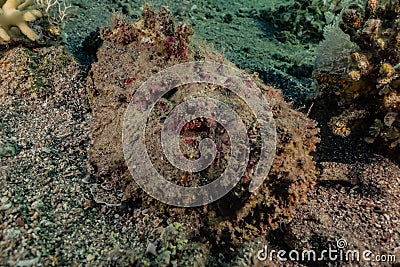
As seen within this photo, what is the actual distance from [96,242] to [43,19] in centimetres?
360

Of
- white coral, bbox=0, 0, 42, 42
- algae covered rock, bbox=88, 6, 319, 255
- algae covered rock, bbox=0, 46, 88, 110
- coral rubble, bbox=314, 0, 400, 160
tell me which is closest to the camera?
algae covered rock, bbox=88, 6, 319, 255

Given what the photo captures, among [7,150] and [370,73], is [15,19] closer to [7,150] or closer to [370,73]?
[7,150]

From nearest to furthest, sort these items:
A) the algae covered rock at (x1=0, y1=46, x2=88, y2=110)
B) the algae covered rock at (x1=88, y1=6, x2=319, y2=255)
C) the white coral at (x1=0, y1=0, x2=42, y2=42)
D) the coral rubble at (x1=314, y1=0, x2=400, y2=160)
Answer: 1. the algae covered rock at (x1=88, y1=6, x2=319, y2=255)
2. the coral rubble at (x1=314, y1=0, x2=400, y2=160)
3. the algae covered rock at (x1=0, y1=46, x2=88, y2=110)
4. the white coral at (x1=0, y1=0, x2=42, y2=42)

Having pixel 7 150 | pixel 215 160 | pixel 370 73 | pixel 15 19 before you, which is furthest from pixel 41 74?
pixel 370 73

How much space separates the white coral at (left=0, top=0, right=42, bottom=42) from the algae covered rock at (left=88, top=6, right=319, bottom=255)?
1.80m

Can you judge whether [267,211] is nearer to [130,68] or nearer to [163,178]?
[163,178]

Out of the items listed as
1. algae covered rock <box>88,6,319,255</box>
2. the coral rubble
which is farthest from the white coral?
the coral rubble

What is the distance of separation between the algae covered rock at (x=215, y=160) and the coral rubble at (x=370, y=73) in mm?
835

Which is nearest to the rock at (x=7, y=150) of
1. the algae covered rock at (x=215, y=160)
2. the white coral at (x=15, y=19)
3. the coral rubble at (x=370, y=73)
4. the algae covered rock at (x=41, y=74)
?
the algae covered rock at (x=215, y=160)

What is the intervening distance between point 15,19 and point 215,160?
3.53m

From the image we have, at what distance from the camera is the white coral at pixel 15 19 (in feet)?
14.9

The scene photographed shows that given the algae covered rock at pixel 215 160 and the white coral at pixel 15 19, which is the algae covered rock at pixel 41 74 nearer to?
the white coral at pixel 15 19

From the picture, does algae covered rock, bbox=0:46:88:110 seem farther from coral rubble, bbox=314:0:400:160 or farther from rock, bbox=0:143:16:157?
coral rubble, bbox=314:0:400:160

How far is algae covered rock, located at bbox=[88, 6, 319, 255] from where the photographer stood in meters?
3.07
